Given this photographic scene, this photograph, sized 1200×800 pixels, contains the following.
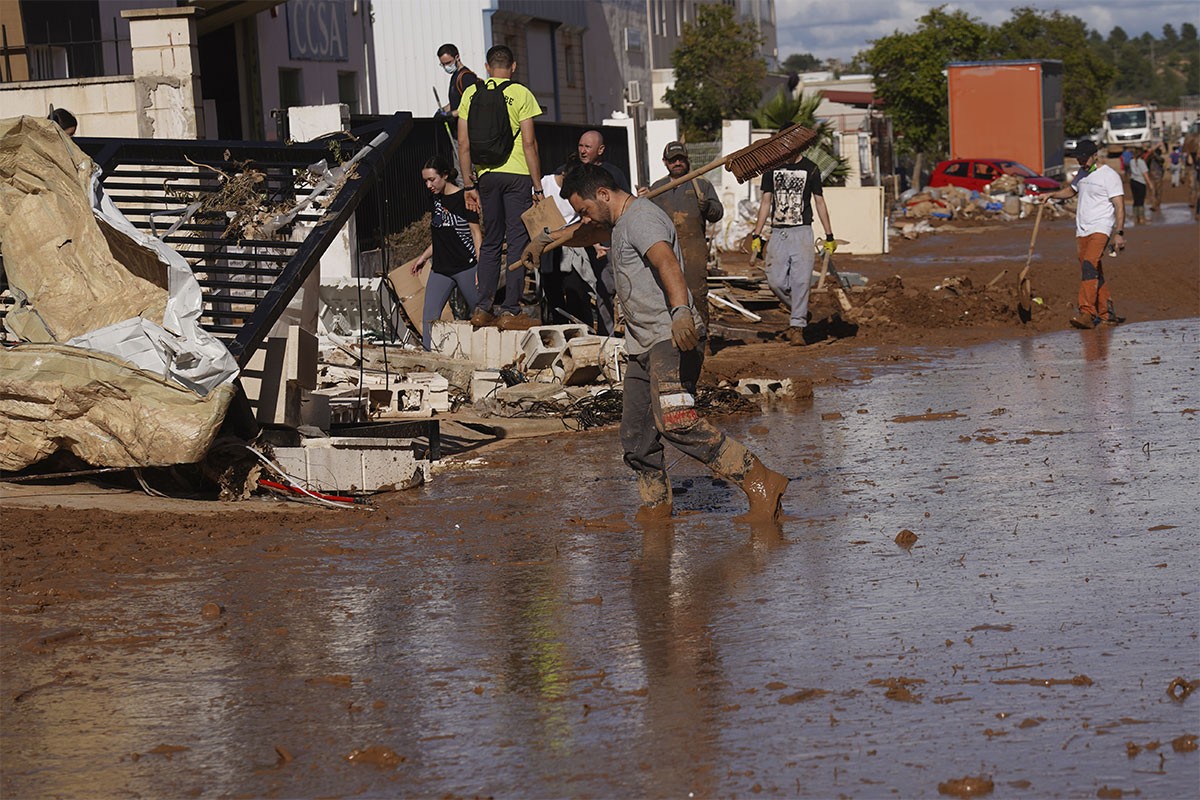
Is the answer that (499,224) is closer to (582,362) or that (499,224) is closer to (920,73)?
(582,362)

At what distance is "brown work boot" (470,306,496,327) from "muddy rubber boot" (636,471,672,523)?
5.40 m

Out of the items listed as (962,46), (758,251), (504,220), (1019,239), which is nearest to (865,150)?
(1019,239)

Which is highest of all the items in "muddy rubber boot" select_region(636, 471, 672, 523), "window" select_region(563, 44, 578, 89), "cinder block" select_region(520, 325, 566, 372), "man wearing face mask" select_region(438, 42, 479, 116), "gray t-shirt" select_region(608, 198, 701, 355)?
"window" select_region(563, 44, 578, 89)

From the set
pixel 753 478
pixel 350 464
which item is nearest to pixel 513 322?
pixel 350 464

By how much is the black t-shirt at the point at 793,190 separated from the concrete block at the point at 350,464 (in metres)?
6.77

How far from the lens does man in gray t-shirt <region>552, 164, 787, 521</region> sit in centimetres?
752

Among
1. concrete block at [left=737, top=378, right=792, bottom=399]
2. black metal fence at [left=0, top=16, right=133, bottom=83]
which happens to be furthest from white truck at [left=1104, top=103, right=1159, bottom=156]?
concrete block at [left=737, top=378, right=792, bottom=399]

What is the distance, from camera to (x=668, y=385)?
7.64 meters

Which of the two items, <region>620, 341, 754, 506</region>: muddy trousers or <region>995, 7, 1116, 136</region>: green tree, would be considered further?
<region>995, 7, 1116, 136</region>: green tree

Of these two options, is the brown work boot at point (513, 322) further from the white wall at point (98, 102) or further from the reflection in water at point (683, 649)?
the white wall at point (98, 102)

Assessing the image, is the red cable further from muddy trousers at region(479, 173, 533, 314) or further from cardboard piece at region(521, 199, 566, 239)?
cardboard piece at region(521, 199, 566, 239)

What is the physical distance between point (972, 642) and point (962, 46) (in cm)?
5823

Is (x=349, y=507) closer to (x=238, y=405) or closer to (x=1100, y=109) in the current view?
(x=238, y=405)

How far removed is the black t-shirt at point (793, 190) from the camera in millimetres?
14711
